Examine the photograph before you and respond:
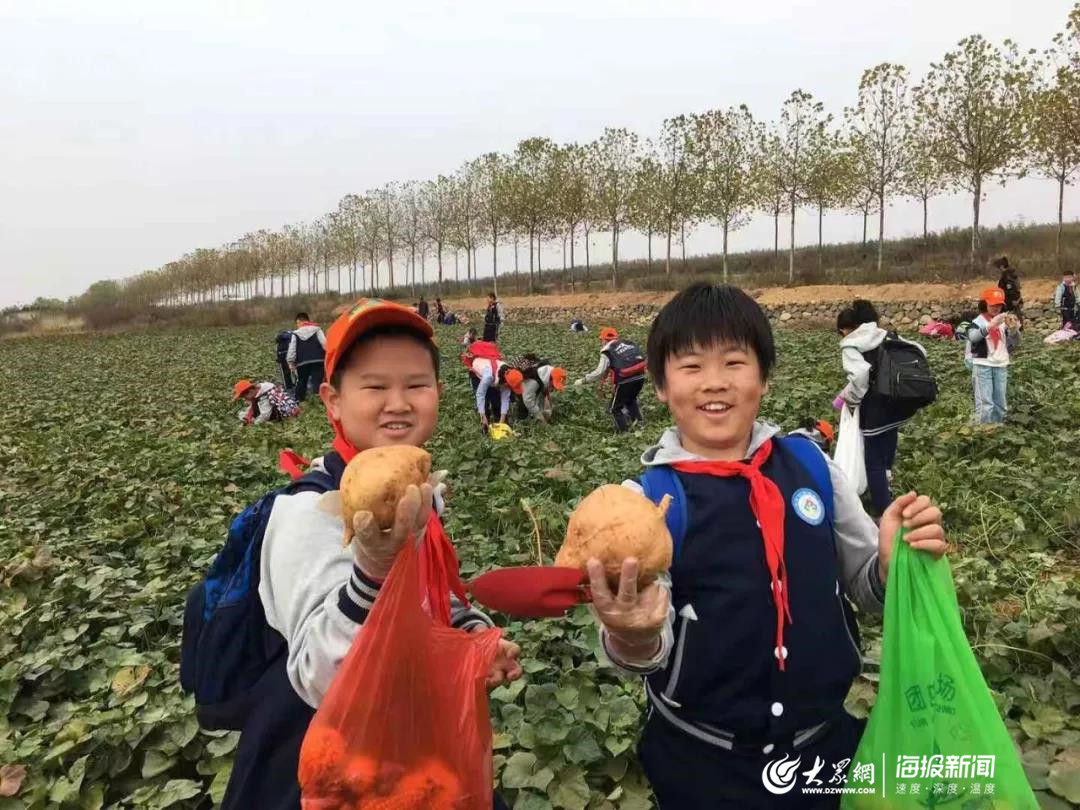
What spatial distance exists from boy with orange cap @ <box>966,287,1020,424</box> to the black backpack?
2881mm

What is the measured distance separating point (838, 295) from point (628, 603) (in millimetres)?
29812

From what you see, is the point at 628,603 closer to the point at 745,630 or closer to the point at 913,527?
the point at 745,630

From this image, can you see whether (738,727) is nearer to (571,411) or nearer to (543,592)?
(543,592)

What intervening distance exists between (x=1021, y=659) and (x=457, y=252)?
60094 mm

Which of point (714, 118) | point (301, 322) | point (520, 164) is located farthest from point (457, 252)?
point (301, 322)

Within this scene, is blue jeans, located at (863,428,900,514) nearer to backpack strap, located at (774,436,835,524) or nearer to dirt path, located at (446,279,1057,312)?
backpack strap, located at (774,436,835,524)

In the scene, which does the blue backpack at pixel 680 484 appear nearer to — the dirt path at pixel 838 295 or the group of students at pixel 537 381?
the group of students at pixel 537 381

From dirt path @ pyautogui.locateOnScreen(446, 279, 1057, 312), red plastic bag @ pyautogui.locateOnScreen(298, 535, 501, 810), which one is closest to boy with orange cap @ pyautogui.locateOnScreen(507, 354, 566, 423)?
red plastic bag @ pyautogui.locateOnScreen(298, 535, 501, 810)

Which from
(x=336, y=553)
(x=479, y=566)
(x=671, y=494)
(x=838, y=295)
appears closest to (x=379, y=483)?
(x=336, y=553)

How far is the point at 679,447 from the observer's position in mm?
1767

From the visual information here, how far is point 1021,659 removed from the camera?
3.24 meters

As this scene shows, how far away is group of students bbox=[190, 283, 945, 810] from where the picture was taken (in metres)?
1.39

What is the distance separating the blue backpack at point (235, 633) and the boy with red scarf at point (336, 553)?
0.03 m

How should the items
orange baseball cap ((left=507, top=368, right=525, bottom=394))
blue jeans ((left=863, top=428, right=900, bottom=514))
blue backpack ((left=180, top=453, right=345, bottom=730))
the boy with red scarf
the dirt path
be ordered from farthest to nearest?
the dirt path, orange baseball cap ((left=507, top=368, right=525, bottom=394)), blue jeans ((left=863, top=428, right=900, bottom=514)), blue backpack ((left=180, top=453, right=345, bottom=730)), the boy with red scarf
